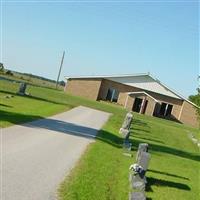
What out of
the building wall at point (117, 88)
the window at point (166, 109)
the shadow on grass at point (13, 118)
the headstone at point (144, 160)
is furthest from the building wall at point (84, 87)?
the headstone at point (144, 160)

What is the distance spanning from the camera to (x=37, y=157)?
1245 cm

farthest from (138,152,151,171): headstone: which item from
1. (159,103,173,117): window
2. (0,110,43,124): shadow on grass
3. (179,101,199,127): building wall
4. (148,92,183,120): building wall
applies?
(159,103,173,117): window

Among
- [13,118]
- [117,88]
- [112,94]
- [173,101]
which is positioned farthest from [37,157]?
[173,101]

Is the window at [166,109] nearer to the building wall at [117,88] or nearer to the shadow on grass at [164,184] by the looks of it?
the building wall at [117,88]

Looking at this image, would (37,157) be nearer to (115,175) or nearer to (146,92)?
(115,175)

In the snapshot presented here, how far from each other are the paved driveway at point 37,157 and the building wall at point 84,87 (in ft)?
143

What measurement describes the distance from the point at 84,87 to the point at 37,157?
53.2 m

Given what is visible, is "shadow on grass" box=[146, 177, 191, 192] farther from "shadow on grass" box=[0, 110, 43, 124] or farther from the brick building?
the brick building

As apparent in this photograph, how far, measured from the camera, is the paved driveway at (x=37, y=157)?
30.0 ft

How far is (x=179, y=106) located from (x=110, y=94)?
30.7ft

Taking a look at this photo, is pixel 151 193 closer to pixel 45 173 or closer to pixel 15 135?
pixel 45 173

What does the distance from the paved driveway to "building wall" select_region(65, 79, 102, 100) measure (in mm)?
43655

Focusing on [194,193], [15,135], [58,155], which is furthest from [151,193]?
[15,135]

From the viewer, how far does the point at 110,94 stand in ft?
213
